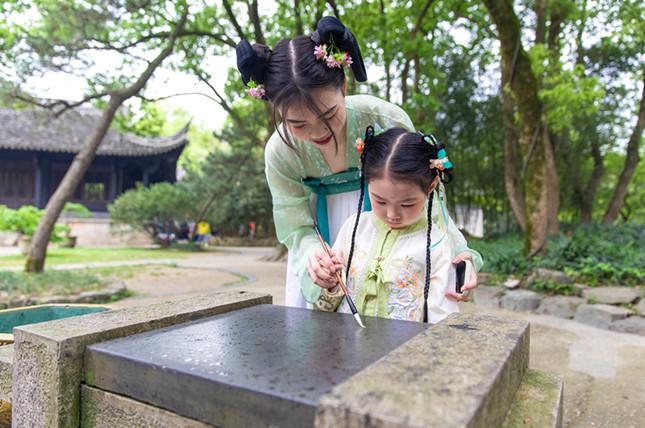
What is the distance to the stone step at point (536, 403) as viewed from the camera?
40.6 inches

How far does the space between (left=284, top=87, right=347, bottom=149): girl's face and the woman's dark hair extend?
0.05ft

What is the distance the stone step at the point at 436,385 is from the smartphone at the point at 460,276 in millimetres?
448

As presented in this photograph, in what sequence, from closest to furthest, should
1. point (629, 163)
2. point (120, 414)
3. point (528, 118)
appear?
point (120, 414) < point (528, 118) < point (629, 163)

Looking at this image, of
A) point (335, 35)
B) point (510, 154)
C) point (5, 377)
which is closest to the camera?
point (5, 377)

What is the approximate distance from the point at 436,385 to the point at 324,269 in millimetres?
854

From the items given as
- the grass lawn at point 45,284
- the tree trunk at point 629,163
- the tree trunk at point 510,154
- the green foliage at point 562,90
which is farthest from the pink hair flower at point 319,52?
the tree trunk at point 629,163

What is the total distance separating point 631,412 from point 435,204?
6.41 ft

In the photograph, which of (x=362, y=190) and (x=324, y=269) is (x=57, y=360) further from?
(x=362, y=190)

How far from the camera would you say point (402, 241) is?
1.80 meters

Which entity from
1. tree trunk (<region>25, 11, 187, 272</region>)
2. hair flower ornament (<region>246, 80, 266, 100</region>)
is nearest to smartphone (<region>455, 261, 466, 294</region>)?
hair flower ornament (<region>246, 80, 266, 100</region>)

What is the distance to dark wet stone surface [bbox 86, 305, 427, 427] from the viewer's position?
0.86m

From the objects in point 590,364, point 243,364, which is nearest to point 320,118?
point 243,364

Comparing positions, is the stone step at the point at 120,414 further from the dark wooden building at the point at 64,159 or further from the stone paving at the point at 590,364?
the dark wooden building at the point at 64,159

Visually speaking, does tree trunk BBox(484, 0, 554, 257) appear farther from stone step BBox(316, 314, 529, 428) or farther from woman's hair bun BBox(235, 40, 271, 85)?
stone step BBox(316, 314, 529, 428)
